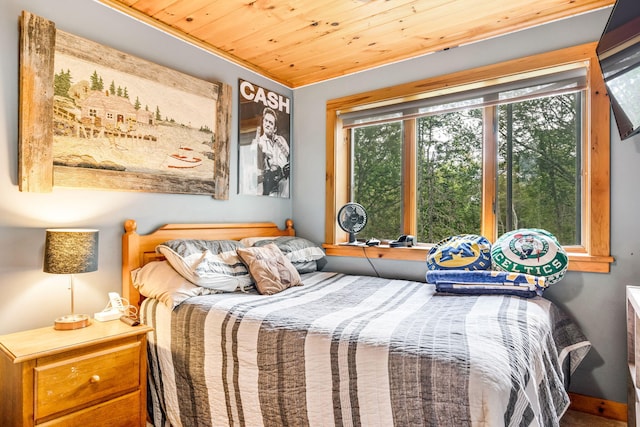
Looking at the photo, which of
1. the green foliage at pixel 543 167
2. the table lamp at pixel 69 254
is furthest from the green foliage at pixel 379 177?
the table lamp at pixel 69 254

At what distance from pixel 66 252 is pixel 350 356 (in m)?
1.36

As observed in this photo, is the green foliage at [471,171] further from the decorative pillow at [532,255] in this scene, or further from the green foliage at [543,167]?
the decorative pillow at [532,255]

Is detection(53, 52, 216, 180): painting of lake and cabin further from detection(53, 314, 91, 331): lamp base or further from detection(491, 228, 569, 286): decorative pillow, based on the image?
detection(491, 228, 569, 286): decorative pillow

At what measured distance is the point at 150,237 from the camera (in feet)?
7.49

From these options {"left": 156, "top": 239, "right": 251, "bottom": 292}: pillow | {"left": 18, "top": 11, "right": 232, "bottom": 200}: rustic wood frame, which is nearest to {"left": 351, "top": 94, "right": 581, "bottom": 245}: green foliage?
{"left": 156, "top": 239, "right": 251, "bottom": 292}: pillow

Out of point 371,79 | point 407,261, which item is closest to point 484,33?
point 371,79

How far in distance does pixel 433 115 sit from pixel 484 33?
2.05 ft

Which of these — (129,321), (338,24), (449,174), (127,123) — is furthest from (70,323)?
(449,174)

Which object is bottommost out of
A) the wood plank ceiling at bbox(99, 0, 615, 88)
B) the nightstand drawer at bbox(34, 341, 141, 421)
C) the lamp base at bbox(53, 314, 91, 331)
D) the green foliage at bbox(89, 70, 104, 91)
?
the nightstand drawer at bbox(34, 341, 141, 421)

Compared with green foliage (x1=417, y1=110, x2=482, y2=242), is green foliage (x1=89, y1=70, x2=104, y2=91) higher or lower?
higher

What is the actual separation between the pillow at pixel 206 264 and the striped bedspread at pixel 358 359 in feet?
0.33

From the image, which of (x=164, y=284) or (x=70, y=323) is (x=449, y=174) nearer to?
(x=164, y=284)

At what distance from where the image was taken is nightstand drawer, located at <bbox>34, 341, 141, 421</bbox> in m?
1.43

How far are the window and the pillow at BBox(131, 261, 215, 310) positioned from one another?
145cm
